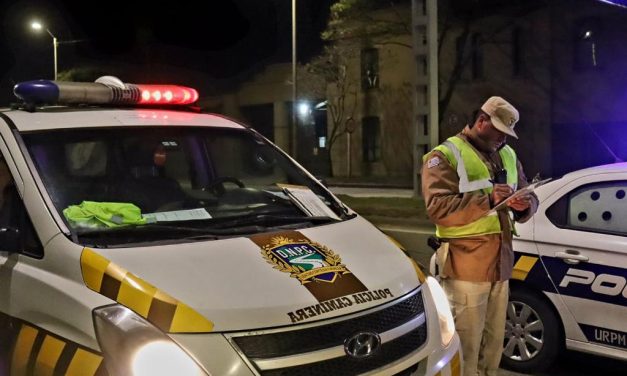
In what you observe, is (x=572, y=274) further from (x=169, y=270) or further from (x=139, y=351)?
(x=139, y=351)

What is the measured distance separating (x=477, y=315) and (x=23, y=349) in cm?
231

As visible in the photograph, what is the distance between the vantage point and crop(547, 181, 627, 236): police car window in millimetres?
4337

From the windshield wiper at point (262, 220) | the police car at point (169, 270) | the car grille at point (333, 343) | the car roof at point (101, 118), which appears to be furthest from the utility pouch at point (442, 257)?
the car roof at point (101, 118)

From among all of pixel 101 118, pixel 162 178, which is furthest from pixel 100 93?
pixel 162 178

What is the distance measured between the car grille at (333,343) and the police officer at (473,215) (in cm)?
113

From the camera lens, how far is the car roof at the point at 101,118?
3.19 m

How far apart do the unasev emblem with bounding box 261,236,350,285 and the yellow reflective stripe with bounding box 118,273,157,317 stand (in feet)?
1.62

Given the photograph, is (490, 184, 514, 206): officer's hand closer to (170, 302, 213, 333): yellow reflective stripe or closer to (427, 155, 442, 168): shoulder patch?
(427, 155, 442, 168): shoulder patch

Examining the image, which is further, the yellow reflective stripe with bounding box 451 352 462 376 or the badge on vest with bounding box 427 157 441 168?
the badge on vest with bounding box 427 157 441 168

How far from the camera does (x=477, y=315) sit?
12.0 feet

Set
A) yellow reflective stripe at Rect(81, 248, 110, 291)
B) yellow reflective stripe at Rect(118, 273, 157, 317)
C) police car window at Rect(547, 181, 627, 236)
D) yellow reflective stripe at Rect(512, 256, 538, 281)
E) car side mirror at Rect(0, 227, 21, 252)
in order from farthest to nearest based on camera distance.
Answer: yellow reflective stripe at Rect(512, 256, 538, 281), police car window at Rect(547, 181, 627, 236), car side mirror at Rect(0, 227, 21, 252), yellow reflective stripe at Rect(81, 248, 110, 291), yellow reflective stripe at Rect(118, 273, 157, 317)

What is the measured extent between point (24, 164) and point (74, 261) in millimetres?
665

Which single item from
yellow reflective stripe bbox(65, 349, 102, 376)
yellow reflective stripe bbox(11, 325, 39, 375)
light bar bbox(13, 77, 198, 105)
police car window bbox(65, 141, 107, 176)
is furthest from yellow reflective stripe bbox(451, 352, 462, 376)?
light bar bbox(13, 77, 198, 105)

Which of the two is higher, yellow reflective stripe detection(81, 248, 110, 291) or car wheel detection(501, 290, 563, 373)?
yellow reflective stripe detection(81, 248, 110, 291)
